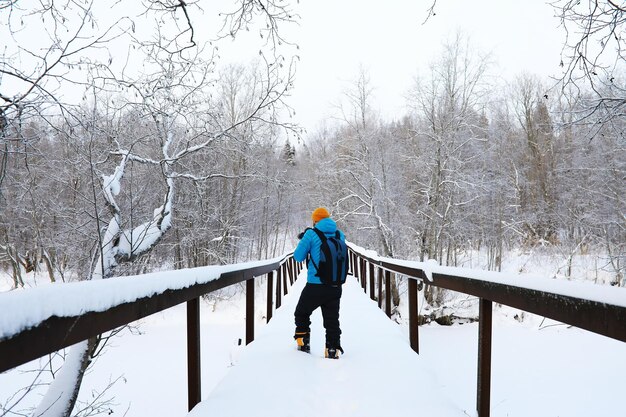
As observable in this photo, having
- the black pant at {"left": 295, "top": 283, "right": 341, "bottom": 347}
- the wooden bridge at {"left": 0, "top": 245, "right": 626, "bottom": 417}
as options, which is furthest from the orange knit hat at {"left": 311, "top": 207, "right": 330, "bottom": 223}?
the wooden bridge at {"left": 0, "top": 245, "right": 626, "bottom": 417}

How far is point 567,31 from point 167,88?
6.34 meters

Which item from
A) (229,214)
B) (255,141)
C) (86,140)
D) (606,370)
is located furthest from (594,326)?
(229,214)

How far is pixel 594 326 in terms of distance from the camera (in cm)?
149

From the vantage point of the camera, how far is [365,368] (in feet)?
13.2

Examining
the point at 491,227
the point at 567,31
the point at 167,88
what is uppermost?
the point at 167,88

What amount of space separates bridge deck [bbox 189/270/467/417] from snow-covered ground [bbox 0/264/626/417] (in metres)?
0.01

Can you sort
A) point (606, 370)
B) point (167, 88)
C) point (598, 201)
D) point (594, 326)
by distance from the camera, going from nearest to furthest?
1. point (594, 326)
2. point (167, 88)
3. point (606, 370)
4. point (598, 201)

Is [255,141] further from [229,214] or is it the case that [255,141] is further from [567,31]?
[229,214]

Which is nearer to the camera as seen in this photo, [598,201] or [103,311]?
[103,311]

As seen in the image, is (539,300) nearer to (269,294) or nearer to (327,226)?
(327,226)

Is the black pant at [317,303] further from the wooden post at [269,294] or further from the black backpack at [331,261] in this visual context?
the wooden post at [269,294]

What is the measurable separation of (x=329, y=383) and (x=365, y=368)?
0.57 metres

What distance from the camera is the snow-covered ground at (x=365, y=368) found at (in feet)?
11.0

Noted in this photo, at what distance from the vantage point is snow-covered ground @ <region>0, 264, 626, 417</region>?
3357mm
